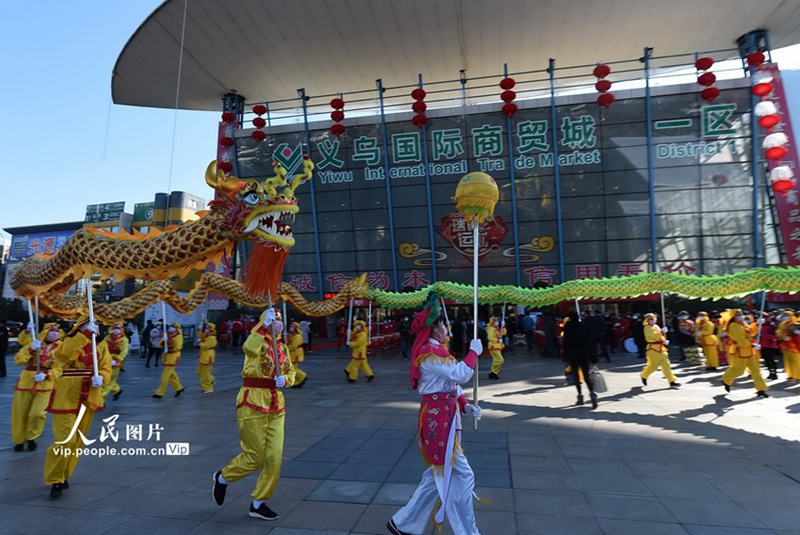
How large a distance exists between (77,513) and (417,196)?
65.4 feet

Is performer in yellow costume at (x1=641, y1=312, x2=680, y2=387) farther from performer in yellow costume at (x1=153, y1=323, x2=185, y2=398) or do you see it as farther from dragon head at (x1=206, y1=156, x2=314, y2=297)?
performer in yellow costume at (x1=153, y1=323, x2=185, y2=398)

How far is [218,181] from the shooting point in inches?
172

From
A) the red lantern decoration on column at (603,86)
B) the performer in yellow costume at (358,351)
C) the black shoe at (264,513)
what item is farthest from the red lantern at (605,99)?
the black shoe at (264,513)

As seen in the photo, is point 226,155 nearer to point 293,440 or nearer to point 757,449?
point 293,440

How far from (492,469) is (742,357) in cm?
664

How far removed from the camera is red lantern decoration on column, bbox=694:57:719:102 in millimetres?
18578

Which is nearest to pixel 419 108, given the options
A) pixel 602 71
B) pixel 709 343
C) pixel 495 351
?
pixel 602 71

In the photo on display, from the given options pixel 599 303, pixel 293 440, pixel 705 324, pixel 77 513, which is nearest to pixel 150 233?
pixel 77 513

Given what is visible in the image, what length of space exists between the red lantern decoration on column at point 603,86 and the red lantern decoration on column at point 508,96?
3486 mm

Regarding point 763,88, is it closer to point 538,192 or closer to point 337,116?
point 538,192

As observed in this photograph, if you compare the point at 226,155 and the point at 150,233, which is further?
the point at 226,155

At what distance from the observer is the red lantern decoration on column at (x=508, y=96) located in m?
20.0

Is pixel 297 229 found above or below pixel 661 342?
above

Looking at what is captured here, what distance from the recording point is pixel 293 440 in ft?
20.3
